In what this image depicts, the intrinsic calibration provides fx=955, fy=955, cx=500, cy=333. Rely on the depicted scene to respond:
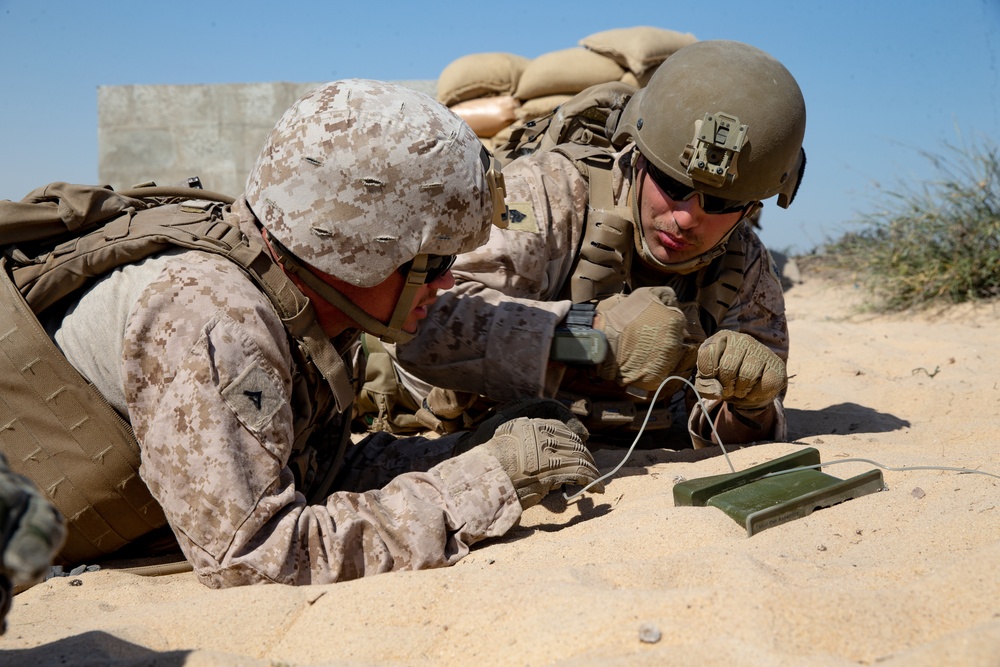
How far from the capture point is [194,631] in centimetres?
210

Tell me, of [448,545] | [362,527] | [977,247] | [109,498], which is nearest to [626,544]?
[448,545]

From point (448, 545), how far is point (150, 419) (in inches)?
34.0

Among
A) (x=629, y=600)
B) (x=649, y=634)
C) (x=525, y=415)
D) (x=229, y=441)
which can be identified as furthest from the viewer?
(x=525, y=415)

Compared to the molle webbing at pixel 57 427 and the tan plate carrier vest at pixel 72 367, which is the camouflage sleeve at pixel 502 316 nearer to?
the tan plate carrier vest at pixel 72 367

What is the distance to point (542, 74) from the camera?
7.73 meters

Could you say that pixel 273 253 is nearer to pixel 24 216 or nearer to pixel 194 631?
pixel 24 216

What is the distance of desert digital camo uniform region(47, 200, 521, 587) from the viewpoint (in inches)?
92.2

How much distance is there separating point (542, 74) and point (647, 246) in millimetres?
4053

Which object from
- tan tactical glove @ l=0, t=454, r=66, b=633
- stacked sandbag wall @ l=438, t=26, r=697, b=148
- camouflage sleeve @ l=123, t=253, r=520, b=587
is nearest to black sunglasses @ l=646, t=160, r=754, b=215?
camouflage sleeve @ l=123, t=253, r=520, b=587

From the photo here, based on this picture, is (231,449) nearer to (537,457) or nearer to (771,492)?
(537,457)

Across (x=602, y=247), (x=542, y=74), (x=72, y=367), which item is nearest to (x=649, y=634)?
(x=72, y=367)

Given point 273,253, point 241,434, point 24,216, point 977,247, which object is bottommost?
point 977,247

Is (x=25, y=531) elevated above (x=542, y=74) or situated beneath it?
elevated above

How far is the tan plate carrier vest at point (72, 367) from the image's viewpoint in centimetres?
253
